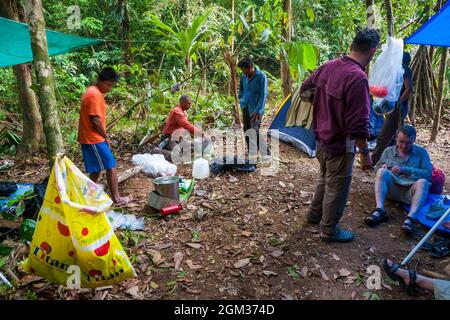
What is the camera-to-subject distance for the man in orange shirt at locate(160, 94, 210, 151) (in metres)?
5.09

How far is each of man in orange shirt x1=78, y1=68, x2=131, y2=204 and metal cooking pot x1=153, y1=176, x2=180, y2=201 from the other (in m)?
0.59

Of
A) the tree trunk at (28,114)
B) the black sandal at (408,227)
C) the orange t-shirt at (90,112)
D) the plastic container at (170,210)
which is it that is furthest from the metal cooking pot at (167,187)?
the tree trunk at (28,114)

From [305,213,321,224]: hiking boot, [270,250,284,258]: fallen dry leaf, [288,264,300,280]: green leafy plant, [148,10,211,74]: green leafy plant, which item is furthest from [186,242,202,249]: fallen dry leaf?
[148,10,211,74]: green leafy plant

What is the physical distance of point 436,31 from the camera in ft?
11.8

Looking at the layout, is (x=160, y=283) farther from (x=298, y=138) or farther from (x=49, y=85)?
(x=298, y=138)

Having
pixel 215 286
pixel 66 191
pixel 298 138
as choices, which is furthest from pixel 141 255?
pixel 298 138

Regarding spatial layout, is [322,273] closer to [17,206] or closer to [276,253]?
[276,253]

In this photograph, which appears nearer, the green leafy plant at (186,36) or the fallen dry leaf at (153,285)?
the fallen dry leaf at (153,285)

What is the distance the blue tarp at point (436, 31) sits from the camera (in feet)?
11.0

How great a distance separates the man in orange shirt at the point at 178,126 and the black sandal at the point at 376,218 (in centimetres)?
282

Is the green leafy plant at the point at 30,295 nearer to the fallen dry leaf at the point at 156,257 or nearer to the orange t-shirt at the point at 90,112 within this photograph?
the fallen dry leaf at the point at 156,257

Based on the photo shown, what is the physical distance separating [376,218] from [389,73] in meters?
1.81

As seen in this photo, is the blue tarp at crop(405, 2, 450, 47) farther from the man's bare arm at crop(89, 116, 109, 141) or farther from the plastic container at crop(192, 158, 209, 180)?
the man's bare arm at crop(89, 116, 109, 141)

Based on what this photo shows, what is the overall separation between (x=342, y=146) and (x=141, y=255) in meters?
2.03
